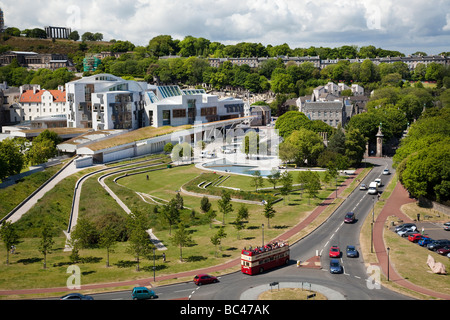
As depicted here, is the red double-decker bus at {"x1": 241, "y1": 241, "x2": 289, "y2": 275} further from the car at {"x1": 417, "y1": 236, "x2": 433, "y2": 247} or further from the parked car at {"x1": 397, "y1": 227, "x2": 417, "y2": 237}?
the parked car at {"x1": 397, "y1": 227, "x2": 417, "y2": 237}

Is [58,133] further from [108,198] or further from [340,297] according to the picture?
[340,297]

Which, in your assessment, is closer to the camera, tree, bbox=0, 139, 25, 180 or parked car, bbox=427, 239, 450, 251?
parked car, bbox=427, 239, 450, 251

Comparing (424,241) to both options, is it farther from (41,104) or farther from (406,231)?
(41,104)

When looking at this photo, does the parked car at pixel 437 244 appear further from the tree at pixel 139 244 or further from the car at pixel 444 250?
the tree at pixel 139 244

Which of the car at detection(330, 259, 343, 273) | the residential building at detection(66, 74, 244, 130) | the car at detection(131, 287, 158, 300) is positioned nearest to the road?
the car at detection(330, 259, 343, 273)

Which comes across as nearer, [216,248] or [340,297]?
[340,297]

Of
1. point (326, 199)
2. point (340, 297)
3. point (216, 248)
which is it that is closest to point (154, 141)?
point (326, 199)

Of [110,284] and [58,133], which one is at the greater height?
[58,133]

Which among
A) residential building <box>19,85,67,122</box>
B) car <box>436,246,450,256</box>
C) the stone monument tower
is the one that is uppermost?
residential building <box>19,85,67,122</box>
